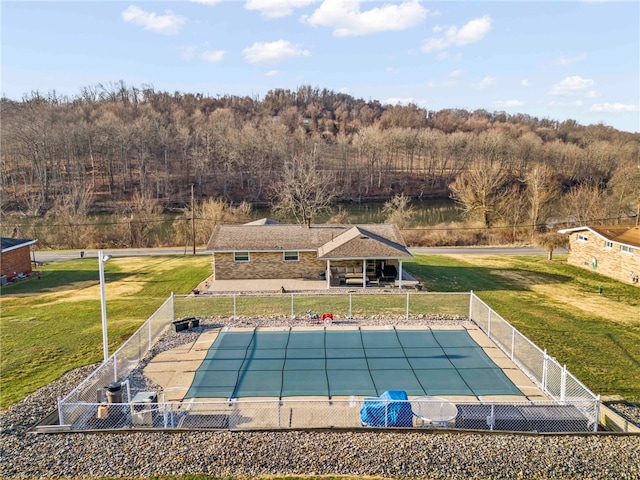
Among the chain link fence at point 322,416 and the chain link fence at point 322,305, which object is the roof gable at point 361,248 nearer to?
the chain link fence at point 322,305

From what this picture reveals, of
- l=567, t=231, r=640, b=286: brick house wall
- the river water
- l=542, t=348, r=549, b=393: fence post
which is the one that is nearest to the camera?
l=542, t=348, r=549, b=393: fence post

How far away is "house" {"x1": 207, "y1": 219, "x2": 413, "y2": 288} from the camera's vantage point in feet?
90.2

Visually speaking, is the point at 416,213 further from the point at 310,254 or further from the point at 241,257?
the point at 241,257

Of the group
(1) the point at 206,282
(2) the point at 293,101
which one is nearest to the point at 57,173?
(1) the point at 206,282

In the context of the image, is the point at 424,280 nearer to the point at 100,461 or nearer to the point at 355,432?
the point at 355,432

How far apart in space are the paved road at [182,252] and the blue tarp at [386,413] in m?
29.2

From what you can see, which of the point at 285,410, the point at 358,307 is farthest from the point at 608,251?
the point at 285,410

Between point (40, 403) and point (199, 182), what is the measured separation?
64.9m

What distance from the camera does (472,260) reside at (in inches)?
1441

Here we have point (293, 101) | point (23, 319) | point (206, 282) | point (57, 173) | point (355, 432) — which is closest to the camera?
point (355, 432)

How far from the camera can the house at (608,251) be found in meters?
29.1

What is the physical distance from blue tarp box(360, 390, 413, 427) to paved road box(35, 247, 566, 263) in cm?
2924

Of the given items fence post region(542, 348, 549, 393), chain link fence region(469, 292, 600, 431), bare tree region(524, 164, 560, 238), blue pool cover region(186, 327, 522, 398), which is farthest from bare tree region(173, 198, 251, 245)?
fence post region(542, 348, 549, 393)

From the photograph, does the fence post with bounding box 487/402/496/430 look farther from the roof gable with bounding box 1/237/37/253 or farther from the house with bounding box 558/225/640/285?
the roof gable with bounding box 1/237/37/253
